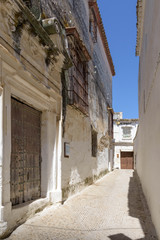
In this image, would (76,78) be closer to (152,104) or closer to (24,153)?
(152,104)

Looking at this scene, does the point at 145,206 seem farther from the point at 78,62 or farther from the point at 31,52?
the point at 78,62

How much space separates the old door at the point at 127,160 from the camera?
83.2 feet

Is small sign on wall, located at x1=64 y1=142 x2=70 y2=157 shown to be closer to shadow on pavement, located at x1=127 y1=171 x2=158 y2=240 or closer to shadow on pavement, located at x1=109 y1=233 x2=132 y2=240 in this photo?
shadow on pavement, located at x1=127 y1=171 x2=158 y2=240

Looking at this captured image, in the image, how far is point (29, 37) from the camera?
4.03 metres

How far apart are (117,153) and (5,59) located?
2335cm

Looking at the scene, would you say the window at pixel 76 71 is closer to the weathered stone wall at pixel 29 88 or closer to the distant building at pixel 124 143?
the weathered stone wall at pixel 29 88

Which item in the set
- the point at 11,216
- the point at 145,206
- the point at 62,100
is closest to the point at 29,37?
the point at 62,100

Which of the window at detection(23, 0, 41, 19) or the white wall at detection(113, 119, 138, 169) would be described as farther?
the white wall at detection(113, 119, 138, 169)

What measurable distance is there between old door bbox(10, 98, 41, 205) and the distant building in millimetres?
21099

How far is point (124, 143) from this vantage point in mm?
26031

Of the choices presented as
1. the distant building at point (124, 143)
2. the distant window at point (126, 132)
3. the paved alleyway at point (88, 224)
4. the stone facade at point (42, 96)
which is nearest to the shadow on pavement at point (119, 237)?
the paved alleyway at point (88, 224)

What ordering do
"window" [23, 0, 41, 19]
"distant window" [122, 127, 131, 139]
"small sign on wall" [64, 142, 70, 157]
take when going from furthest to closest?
"distant window" [122, 127, 131, 139] < "small sign on wall" [64, 142, 70, 157] < "window" [23, 0, 41, 19]

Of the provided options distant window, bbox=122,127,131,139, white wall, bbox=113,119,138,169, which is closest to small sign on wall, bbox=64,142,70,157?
white wall, bbox=113,119,138,169

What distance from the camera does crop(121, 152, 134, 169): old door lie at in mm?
25366
